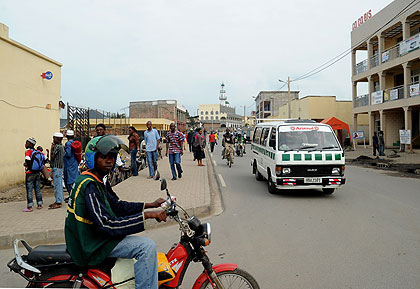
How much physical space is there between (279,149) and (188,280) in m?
5.45

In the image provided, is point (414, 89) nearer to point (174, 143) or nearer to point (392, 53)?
point (392, 53)

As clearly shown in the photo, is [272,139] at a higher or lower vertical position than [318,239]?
higher

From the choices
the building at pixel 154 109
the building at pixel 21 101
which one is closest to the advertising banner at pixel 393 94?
the building at pixel 21 101

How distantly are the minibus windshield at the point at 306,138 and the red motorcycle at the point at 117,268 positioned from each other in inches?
245

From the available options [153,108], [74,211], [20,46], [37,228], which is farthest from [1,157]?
[153,108]

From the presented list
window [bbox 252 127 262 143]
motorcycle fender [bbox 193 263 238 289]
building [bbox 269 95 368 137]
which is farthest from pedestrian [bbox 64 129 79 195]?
building [bbox 269 95 368 137]

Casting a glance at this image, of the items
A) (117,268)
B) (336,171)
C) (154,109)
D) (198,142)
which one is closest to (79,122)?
(198,142)

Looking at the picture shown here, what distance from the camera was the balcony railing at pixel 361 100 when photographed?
29.3 meters

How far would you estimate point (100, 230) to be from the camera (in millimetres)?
2486

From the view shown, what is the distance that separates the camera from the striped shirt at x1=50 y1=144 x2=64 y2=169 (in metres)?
7.29

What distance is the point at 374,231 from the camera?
570 centimetres

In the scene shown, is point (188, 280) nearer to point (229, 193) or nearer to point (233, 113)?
point (229, 193)

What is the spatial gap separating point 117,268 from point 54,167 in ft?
18.1

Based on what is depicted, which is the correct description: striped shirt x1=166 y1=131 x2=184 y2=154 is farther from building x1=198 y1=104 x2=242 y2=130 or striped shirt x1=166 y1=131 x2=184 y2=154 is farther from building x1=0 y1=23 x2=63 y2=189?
building x1=198 y1=104 x2=242 y2=130
